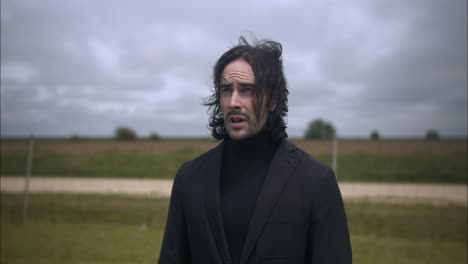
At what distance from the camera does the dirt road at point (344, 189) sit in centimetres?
1031

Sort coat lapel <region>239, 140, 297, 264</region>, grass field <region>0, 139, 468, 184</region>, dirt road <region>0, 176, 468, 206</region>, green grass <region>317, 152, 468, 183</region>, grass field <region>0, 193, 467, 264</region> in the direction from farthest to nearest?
green grass <region>317, 152, 468, 183</region> < grass field <region>0, 139, 468, 184</region> < dirt road <region>0, 176, 468, 206</region> < grass field <region>0, 193, 467, 264</region> < coat lapel <region>239, 140, 297, 264</region>

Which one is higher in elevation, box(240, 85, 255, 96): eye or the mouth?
box(240, 85, 255, 96): eye

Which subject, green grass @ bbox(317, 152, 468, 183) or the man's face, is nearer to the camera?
the man's face

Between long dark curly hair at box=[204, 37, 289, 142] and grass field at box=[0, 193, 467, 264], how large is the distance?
427 centimetres

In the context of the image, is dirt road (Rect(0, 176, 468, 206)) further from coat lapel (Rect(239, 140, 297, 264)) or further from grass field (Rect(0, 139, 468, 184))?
coat lapel (Rect(239, 140, 297, 264))

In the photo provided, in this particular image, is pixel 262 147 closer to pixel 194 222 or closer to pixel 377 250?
pixel 194 222

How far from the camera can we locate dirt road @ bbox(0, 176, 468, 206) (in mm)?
10312

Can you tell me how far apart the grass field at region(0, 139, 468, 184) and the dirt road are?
1.36 ft

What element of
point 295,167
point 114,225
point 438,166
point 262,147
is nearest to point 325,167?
point 295,167

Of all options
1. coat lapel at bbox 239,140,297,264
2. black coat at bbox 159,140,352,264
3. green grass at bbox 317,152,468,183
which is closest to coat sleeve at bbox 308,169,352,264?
black coat at bbox 159,140,352,264

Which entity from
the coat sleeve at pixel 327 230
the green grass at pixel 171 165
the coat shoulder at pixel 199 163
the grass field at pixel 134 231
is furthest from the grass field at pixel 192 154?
the coat sleeve at pixel 327 230

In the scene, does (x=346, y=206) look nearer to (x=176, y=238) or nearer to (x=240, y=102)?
(x=176, y=238)

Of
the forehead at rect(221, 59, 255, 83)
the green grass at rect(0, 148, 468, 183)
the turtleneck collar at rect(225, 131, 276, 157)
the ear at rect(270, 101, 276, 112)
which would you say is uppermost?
the forehead at rect(221, 59, 255, 83)

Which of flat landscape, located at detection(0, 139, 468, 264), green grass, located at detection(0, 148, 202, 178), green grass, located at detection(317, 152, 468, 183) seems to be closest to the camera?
flat landscape, located at detection(0, 139, 468, 264)
